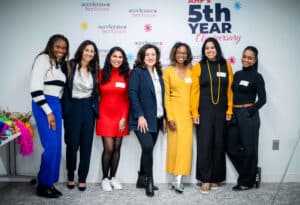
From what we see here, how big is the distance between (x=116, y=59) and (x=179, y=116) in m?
0.84

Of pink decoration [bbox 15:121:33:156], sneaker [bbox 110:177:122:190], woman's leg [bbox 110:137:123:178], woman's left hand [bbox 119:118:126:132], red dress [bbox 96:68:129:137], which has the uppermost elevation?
red dress [bbox 96:68:129:137]

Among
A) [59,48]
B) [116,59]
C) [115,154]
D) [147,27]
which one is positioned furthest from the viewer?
[147,27]

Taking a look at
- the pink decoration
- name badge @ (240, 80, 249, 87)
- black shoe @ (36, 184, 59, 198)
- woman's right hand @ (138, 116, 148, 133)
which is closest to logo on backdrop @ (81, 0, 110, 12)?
woman's right hand @ (138, 116, 148, 133)

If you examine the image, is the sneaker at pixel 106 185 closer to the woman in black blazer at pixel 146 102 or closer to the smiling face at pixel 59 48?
the woman in black blazer at pixel 146 102

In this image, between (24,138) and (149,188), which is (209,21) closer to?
(149,188)

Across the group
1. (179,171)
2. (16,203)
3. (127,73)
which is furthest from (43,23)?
(179,171)

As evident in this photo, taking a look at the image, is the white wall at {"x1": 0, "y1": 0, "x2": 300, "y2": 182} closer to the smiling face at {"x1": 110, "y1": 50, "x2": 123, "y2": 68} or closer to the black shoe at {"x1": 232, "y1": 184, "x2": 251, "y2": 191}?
the black shoe at {"x1": 232, "y1": 184, "x2": 251, "y2": 191}

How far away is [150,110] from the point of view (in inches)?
113

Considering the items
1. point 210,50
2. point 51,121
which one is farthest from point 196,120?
point 51,121

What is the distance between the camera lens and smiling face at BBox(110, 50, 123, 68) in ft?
9.51

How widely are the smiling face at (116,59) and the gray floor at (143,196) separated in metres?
1.28

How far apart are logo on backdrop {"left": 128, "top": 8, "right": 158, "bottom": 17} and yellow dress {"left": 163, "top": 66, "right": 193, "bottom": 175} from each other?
639mm

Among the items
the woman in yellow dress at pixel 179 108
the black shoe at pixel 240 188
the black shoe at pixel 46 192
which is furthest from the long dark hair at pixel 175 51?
the black shoe at pixel 46 192

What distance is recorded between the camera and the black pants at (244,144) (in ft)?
10.0
